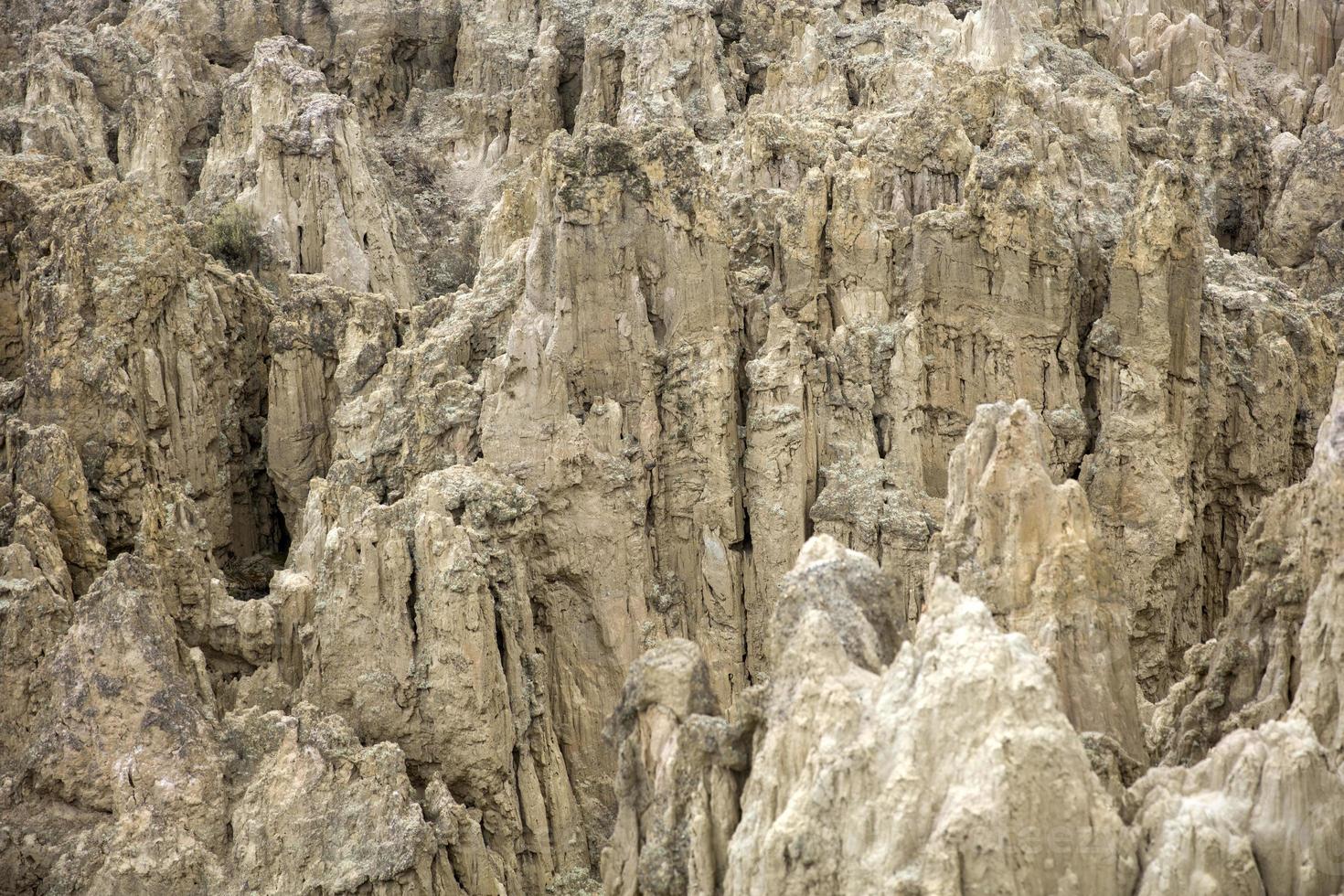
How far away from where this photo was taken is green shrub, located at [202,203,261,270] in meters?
46.1

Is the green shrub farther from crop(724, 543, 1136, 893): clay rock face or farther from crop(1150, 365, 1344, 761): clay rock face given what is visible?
crop(724, 543, 1136, 893): clay rock face

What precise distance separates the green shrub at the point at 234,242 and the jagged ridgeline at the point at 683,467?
0.31 feet

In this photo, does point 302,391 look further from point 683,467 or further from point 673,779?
point 673,779

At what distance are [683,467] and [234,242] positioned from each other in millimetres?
15375

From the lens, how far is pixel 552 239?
3578cm

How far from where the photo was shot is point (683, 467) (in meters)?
35.8

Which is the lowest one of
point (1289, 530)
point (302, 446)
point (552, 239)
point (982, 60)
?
point (302, 446)

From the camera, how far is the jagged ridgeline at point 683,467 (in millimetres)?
21672

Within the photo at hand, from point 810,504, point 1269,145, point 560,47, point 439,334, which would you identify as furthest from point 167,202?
point 1269,145

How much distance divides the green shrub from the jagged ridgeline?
0.31 feet

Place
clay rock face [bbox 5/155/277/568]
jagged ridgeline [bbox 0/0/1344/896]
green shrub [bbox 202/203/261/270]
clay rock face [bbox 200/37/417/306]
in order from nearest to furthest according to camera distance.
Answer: jagged ridgeline [bbox 0/0/1344/896]
clay rock face [bbox 5/155/277/568]
green shrub [bbox 202/203/261/270]
clay rock face [bbox 200/37/417/306]

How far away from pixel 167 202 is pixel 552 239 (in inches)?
456

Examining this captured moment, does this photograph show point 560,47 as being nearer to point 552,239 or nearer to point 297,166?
point 297,166

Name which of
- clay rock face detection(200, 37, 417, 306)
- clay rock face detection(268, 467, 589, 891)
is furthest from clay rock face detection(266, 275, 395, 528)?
clay rock face detection(268, 467, 589, 891)
